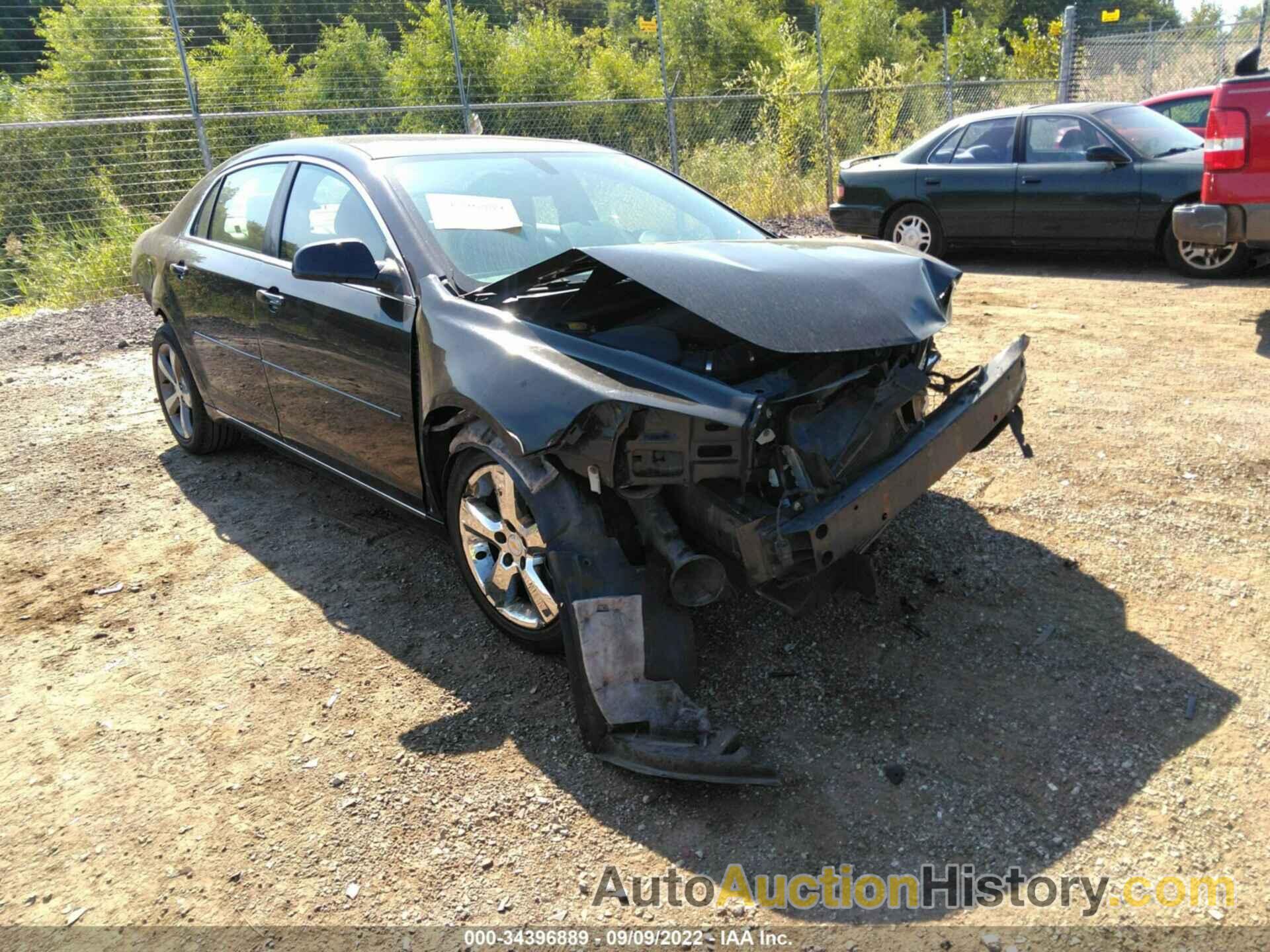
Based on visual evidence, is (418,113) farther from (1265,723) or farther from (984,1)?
(984,1)

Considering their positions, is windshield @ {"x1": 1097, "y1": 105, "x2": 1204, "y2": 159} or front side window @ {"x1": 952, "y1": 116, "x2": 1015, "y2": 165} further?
front side window @ {"x1": 952, "y1": 116, "x2": 1015, "y2": 165}

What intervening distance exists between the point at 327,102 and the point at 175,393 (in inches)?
290

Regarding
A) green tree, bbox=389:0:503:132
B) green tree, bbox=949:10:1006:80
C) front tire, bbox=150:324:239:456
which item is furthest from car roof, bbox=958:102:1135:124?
green tree, bbox=949:10:1006:80

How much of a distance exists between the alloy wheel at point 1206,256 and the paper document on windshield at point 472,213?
7044mm

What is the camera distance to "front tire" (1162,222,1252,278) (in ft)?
27.6

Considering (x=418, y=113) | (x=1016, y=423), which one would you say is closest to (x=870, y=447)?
(x=1016, y=423)

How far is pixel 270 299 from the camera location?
420 centimetres

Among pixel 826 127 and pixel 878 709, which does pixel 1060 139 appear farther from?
pixel 878 709

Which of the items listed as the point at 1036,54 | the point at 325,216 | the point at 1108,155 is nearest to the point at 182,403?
the point at 325,216

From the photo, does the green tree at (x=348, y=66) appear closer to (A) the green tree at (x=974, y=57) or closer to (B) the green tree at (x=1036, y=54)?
(B) the green tree at (x=1036, y=54)

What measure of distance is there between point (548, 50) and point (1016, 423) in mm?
11449

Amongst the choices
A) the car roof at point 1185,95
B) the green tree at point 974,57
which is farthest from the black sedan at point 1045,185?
the green tree at point 974,57

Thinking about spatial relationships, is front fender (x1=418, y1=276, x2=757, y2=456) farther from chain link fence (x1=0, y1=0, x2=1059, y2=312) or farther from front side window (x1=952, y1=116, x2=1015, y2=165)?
front side window (x1=952, y1=116, x2=1015, y2=165)

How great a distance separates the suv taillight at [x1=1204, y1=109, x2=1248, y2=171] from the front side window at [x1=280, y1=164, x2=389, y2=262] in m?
5.64
